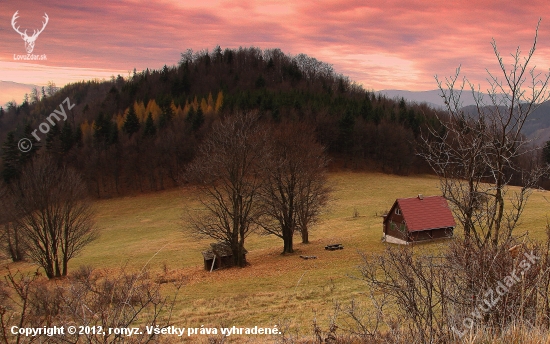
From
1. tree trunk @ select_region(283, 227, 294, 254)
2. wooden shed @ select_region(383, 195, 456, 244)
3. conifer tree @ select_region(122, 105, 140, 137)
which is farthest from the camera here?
conifer tree @ select_region(122, 105, 140, 137)

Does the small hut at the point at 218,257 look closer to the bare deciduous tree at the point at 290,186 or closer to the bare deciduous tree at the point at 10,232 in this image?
the bare deciduous tree at the point at 290,186

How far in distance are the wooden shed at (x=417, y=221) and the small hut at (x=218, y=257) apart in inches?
537

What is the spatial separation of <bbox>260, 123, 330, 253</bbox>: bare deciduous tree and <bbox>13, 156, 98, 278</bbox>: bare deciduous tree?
14829mm

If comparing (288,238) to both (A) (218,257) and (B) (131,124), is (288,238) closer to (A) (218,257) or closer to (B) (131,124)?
(A) (218,257)

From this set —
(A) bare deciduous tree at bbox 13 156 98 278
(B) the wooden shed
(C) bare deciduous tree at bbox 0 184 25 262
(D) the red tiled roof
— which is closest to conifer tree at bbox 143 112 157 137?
(C) bare deciduous tree at bbox 0 184 25 262

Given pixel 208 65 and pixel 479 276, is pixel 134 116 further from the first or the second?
pixel 479 276

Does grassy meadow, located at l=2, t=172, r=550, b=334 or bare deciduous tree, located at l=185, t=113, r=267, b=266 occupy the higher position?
bare deciduous tree, located at l=185, t=113, r=267, b=266

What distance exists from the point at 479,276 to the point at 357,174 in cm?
6319

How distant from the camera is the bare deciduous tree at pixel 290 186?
29.0m

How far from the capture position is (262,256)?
31.3 metres

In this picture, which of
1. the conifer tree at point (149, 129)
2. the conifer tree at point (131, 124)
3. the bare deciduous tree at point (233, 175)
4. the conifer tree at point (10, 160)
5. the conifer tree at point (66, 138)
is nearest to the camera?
the bare deciduous tree at point (233, 175)

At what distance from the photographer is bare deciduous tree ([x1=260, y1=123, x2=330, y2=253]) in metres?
29.0

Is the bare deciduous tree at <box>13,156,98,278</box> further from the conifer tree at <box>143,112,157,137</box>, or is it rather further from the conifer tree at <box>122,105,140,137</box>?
the conifer tree at <box>122,105,140,137</box>

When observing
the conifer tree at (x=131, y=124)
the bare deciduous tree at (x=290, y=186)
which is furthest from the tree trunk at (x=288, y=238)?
the conifer tree at (x=131, y=124)
